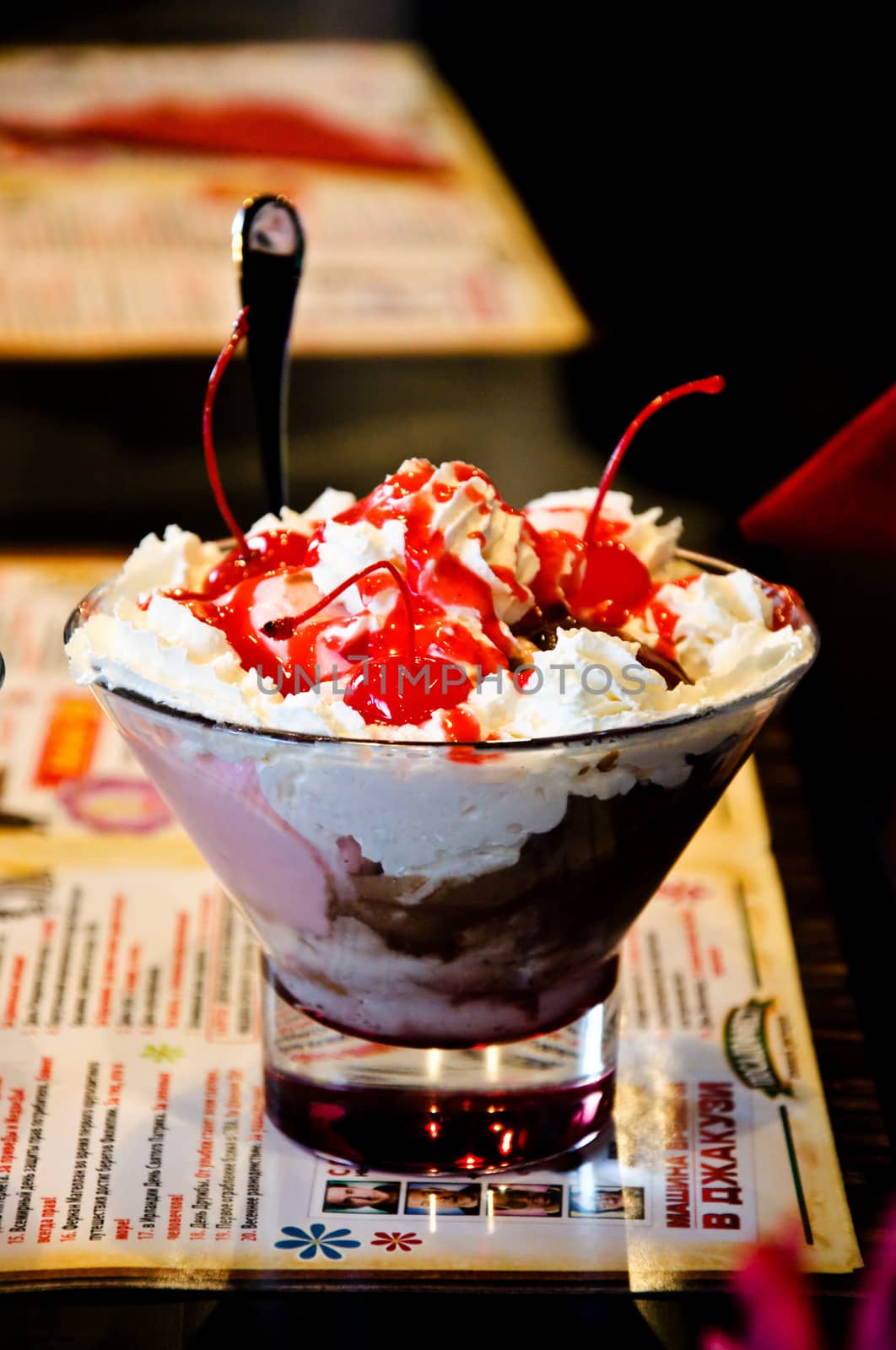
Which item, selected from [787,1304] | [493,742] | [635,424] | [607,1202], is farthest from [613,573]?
[787,1304]

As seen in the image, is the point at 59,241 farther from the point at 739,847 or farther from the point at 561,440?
the point at 739,847

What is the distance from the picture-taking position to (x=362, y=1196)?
704mm

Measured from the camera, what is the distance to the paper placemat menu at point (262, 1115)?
2.17 feet

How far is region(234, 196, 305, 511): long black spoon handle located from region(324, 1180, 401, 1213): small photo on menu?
0.40m

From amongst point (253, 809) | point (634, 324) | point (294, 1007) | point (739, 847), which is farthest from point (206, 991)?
point (634, 324)

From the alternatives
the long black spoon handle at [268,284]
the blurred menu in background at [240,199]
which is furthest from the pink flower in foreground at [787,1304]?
the blurred menu in background at [240,199]

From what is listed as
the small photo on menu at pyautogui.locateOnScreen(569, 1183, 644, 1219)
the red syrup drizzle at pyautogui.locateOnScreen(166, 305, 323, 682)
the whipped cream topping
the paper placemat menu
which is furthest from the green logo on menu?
the red syrup drizzle at pyautogui.locateOnScreen(166, 305, 323, 682)

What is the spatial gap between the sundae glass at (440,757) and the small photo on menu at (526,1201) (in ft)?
0.07

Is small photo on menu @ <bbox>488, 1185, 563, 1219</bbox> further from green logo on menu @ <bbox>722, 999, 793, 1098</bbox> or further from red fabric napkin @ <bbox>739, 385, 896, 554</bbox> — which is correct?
red fabric napkin @ <bbox>739, 385, 896, 554</bbox>

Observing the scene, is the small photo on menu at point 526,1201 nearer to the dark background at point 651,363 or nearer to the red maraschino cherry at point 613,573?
the dark background at point 651,363

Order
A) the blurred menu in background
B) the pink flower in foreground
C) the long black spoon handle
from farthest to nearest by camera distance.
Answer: the blurred menu in background → the long black spoon handle → the pink flower in foreground

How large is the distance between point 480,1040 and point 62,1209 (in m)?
0.20

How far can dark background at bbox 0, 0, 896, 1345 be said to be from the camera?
104 centimetres

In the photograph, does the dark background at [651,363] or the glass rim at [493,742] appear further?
the dark background at [651,363]
